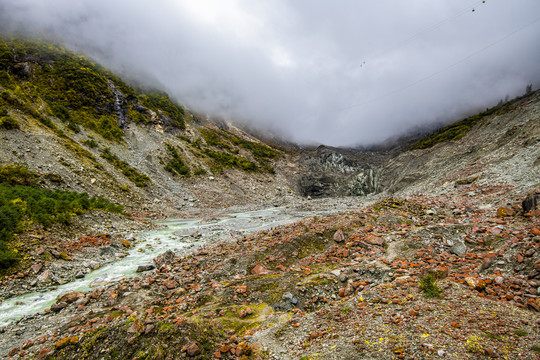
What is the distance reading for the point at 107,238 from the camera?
17.5 metres

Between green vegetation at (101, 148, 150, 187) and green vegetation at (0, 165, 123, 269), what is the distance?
55.2ft

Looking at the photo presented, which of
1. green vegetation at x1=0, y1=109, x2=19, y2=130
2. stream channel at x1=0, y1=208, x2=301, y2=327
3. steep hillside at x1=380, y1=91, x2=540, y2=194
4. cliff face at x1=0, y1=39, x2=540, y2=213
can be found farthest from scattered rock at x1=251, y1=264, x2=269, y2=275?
green vegetation at x1=0, y1=109, x2=19, y2=130

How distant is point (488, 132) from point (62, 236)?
166ft

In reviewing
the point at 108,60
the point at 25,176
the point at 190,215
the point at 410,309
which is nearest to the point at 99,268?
the point at 410,309

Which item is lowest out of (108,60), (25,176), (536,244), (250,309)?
(250,309)

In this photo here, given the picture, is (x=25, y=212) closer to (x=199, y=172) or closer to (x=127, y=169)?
(x=127, y=169)

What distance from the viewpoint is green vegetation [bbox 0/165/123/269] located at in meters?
12.1

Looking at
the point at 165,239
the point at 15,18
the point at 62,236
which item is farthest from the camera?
the point at 15,18

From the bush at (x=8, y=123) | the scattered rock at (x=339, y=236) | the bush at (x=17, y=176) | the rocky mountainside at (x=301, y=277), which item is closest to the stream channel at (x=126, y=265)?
the rocky mountainside at (x=301, y=277)

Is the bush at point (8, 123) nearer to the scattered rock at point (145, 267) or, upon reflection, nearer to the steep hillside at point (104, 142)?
the steep hillside at point (104, 142)

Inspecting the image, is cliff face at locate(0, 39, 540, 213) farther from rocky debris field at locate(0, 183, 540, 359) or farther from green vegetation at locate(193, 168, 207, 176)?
rocky debris field at locate(0, 183, 540, 359)

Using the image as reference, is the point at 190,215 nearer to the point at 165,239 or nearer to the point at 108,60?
the point at 165,239

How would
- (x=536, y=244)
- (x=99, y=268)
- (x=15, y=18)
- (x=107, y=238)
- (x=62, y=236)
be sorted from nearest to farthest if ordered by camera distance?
(x=536, y=244), (x=99, y=268), (x=62, y=236), (x=107, y=238), (x=15, y=18)

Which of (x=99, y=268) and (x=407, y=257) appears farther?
(x=99, y=268)
